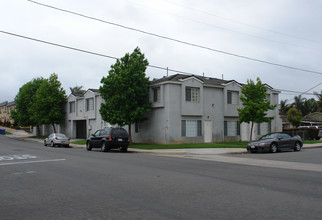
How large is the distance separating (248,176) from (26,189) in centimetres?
661

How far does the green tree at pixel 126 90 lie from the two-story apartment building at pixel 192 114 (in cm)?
155

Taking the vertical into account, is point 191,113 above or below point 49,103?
below

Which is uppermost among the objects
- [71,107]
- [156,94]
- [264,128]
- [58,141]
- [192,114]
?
[156,94]

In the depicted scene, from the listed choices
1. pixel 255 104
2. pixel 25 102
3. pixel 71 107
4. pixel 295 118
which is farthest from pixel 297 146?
pixel 25 102

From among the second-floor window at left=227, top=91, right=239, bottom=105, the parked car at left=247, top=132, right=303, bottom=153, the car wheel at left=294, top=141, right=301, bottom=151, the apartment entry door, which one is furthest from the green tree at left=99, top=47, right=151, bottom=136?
the car wheel at left=294, top=141, right=301, bottom=151

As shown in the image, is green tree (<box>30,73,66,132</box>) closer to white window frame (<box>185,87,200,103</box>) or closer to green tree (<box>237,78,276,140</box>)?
white window frame (<box>185,87,200,103</box>)

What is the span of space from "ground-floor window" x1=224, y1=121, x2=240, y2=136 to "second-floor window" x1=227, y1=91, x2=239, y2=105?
6.91 ft

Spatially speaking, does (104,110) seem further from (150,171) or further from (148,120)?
(150,171)

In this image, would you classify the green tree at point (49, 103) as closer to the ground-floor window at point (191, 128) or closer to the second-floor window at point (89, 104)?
the second-floor window at point (89, 104)

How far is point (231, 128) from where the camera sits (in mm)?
32625

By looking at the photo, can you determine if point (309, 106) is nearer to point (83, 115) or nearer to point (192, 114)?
point (192, 114)

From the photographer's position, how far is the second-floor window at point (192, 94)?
1161 inches

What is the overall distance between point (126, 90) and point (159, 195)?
20873 mm

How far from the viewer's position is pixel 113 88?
2812cm
